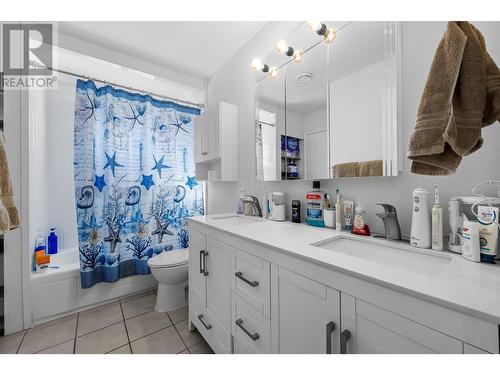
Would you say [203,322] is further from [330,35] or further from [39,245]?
[330,35]

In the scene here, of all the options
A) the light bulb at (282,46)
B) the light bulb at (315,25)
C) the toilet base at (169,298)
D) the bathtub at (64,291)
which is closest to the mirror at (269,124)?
the light bulb at (282,46)

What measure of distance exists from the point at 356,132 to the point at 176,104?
1.87 metres

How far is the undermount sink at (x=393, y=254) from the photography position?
72cm

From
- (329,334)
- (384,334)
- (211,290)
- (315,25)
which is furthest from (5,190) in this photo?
(315,25)

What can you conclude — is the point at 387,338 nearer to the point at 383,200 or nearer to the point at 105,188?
the point at 383,200

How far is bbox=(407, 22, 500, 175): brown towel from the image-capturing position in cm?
53

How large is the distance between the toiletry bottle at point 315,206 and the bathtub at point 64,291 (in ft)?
6.00

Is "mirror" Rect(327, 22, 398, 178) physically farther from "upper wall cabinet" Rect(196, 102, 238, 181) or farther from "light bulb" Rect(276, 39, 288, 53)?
"upper wall cabinet" Rect(196, 102, 238, 181)

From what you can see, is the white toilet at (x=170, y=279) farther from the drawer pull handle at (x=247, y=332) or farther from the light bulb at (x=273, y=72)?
the light bulb at (x=273, y=72)

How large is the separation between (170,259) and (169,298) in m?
0.33

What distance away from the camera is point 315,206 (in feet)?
4.11
